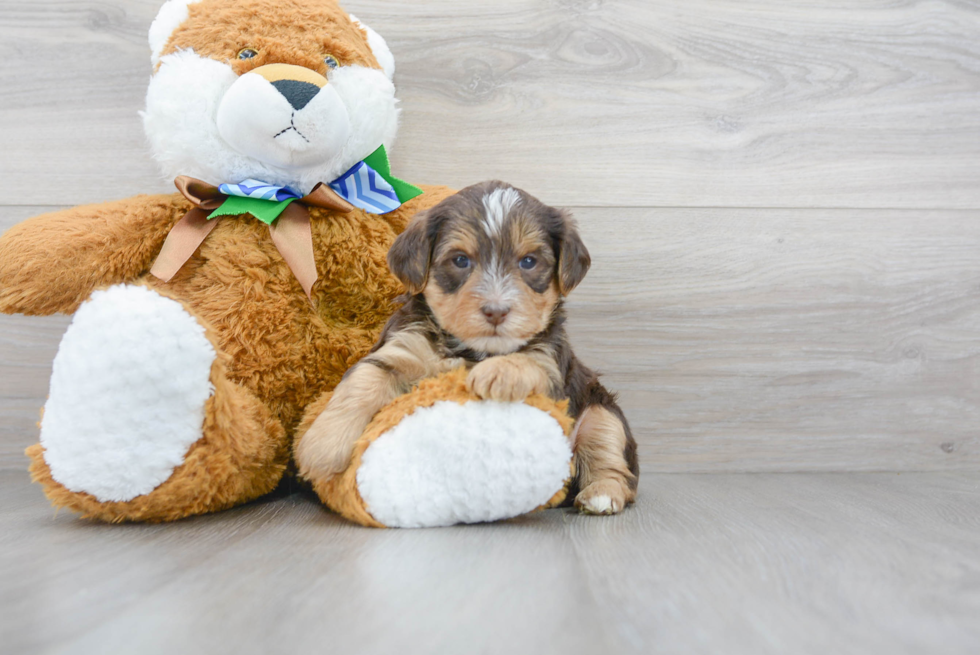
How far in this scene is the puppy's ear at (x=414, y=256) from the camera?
1500 millimetres

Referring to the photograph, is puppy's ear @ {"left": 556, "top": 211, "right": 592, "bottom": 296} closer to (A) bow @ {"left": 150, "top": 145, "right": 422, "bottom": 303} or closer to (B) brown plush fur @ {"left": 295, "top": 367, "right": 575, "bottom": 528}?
(B) brown plush fur @ {"left": 295, "top": 367, "right": 575, "bottom": 528}

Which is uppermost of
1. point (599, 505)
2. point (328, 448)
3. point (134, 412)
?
point (134, 412)

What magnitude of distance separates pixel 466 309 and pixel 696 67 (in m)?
1.32

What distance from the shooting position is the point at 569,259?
151 centimetres

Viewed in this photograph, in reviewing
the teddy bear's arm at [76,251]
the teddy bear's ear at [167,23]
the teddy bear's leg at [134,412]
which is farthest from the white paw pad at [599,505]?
the teddy bear's ear at [167,23]

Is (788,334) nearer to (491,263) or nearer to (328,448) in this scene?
(491,263)

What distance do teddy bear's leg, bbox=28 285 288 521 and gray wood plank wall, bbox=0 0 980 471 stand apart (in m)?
Result: 0.96

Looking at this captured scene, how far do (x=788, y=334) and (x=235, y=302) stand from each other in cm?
166

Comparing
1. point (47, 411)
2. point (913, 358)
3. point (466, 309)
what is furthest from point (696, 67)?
point (47, 411)

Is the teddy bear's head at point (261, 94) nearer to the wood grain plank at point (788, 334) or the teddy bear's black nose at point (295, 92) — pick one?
the teddy bear's black nose at point (295, 92)

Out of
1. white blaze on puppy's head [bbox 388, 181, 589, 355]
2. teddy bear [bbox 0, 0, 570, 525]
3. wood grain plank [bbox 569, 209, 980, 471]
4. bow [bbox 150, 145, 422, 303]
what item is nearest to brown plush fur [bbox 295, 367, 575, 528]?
teddy bear [bbox 0, 0, 570, 525]

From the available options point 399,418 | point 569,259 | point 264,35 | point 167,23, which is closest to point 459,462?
point 399,418

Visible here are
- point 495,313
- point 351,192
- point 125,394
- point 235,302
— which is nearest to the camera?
point 125,394

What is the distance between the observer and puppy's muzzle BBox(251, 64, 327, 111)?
61.1 inches
